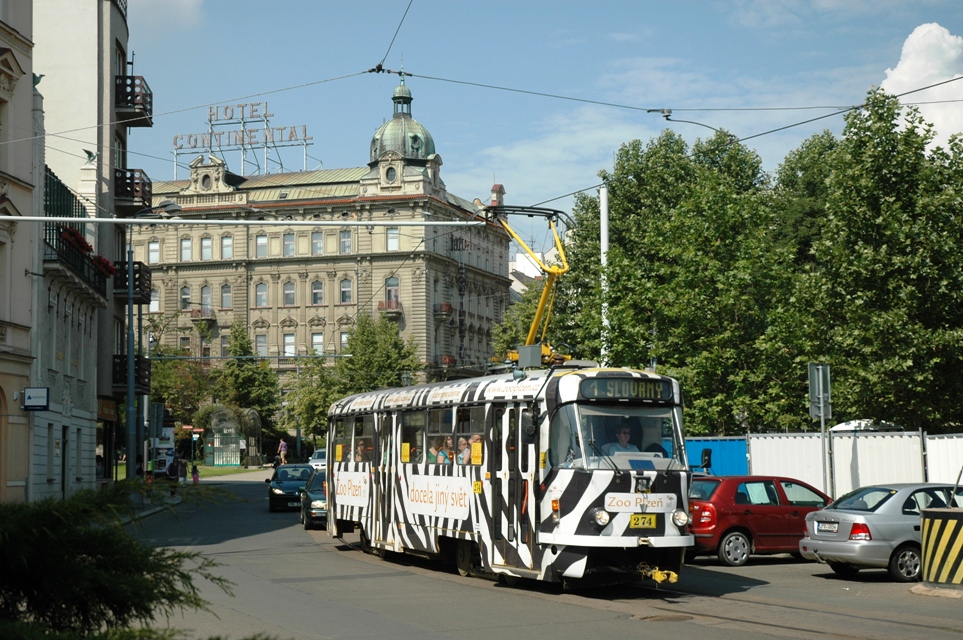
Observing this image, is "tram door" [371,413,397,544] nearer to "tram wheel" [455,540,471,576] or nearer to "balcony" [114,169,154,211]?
"tram wheel" [455,540,471,576]

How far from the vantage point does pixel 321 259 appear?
98.9m

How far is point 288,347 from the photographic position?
100 meters

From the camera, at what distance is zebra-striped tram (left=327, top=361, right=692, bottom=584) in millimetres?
15195

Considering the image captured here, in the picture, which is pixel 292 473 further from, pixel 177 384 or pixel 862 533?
pixel 177 384

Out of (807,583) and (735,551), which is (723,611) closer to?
(807,583)

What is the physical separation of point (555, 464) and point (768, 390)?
17.1 metres

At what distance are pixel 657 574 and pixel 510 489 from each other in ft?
7.66

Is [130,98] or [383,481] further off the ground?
[130,98]

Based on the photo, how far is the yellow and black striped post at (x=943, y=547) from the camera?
15.4 meters

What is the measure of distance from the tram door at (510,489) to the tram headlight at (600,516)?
3.45 feet

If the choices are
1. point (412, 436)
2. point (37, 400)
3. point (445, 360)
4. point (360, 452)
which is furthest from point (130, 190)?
point (445, 360)

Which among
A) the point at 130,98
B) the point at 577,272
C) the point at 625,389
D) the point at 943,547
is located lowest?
the point at 943,547

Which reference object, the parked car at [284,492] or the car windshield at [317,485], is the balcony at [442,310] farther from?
the car windshield at [317,485]

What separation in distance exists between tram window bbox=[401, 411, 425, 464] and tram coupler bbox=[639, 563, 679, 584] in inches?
207
